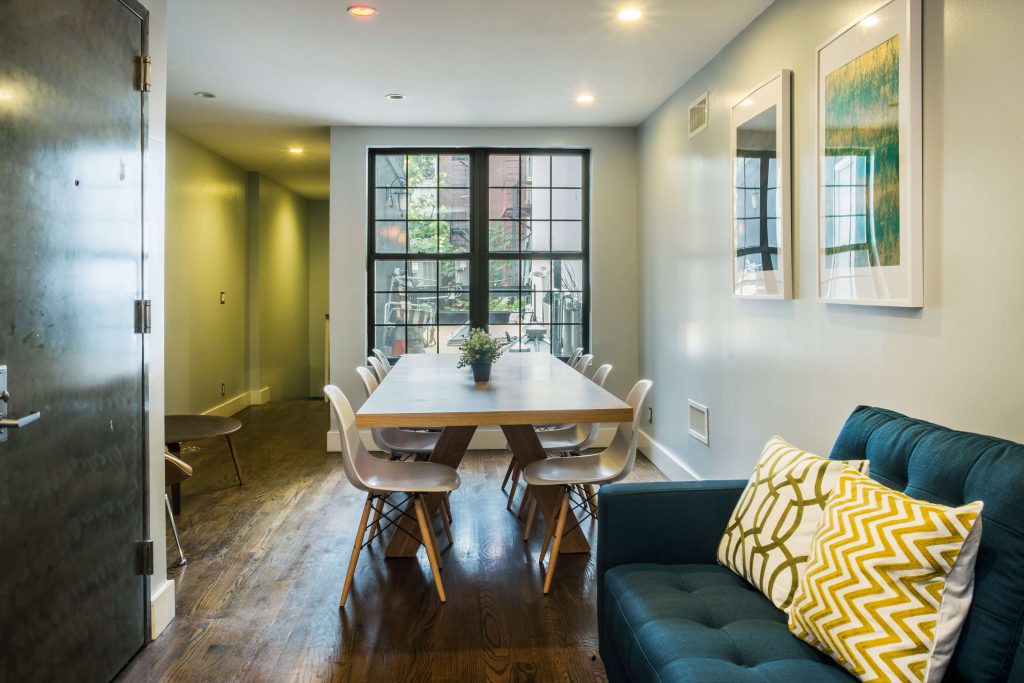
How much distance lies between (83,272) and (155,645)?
1.29 metres

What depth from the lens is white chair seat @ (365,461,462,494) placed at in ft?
8.96

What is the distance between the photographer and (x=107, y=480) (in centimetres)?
A: 212

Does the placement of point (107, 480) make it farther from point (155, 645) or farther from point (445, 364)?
point (445, 364)

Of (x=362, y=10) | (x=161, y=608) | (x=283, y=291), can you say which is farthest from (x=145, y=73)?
(x=283, y=291)

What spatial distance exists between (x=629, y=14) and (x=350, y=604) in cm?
288

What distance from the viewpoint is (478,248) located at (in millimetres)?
5812

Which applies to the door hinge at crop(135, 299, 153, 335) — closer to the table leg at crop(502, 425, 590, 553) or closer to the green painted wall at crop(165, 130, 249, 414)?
the table leg at crop(502, 425, 590, 553)

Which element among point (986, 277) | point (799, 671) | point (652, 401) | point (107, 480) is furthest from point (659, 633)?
point (652, 401)

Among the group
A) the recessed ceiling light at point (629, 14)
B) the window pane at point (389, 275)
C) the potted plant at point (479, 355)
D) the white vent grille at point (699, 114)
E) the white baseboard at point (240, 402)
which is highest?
the recessed ceiling light at point (629, 14)

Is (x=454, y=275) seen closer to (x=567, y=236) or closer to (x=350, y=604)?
(x=567, y=236)

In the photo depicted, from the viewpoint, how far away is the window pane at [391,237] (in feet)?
18.9

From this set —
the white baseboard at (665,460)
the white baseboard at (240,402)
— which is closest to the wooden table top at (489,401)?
the white baseboard at (665,460)

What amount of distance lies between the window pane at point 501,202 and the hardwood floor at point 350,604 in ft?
8.26

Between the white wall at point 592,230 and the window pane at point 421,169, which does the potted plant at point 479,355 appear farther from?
the window pane at point 421,169
